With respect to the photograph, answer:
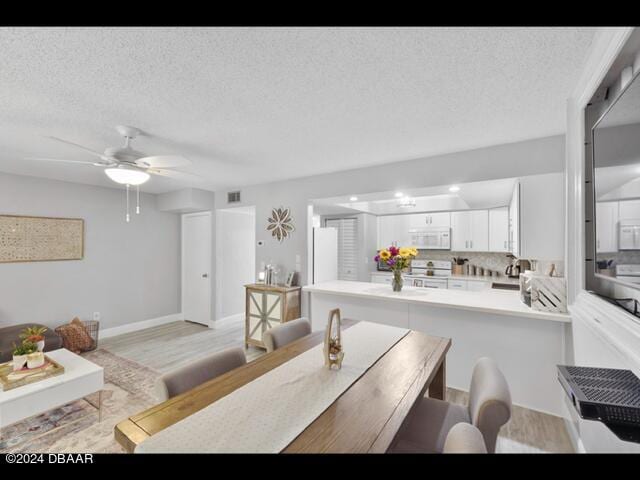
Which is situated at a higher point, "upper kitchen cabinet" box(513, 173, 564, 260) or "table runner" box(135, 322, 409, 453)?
"upper kitchen cabinet" box(513, 173, 564, 260)

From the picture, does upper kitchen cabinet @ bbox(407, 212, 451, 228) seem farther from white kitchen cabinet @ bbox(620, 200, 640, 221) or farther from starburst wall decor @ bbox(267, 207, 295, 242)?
white kitchen cabinet @ bbox(620, 200, 640, 221)

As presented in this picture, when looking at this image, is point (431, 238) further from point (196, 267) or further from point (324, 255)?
point (196, 267)

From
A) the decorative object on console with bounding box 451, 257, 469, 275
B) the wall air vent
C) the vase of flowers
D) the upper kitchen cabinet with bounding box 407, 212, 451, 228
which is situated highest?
the wall air vent

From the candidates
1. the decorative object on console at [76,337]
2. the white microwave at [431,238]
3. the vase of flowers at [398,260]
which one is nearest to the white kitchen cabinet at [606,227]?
the vase of flowers at [398,260]

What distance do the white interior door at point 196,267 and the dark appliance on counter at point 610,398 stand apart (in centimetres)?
468

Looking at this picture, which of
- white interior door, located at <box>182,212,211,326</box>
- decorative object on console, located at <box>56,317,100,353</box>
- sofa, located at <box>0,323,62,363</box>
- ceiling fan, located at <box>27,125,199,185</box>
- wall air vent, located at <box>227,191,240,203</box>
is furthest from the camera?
white interior door, located at <box>182,212,211,326</box>

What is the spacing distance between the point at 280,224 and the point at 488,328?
2.68 metres

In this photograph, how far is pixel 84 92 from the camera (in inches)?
63.0

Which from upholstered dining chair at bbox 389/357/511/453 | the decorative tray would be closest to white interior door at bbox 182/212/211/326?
the decorative tray

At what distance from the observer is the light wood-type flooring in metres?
1.92

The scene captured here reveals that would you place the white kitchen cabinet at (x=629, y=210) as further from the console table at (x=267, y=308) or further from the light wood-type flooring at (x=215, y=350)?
the console table at (x=267, y=308)

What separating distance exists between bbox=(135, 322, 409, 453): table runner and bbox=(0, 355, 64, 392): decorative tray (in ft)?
6.29

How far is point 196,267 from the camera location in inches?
195
